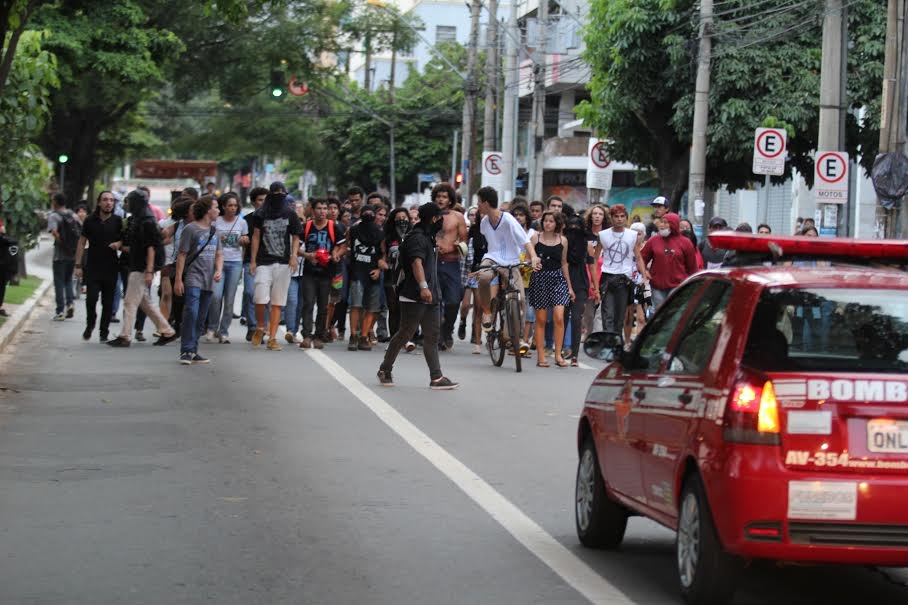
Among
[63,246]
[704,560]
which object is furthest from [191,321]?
[704,560]

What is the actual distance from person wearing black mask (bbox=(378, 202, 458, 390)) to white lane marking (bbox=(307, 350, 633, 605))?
84 cm

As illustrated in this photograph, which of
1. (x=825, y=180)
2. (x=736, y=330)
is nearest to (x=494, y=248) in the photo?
(x=825, y=180)

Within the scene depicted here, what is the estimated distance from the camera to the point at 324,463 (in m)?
11.0

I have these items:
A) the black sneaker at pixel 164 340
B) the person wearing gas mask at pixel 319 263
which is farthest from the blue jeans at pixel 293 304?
the black sneaker at pixel 164 340

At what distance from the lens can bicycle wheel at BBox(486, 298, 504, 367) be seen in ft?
60.3

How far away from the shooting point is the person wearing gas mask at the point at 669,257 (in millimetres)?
19375

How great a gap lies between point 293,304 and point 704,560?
1484 centimetres

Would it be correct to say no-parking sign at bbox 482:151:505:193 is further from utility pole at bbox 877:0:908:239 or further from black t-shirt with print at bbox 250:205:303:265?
black t-shirt with print at bbox 250:205:303:265

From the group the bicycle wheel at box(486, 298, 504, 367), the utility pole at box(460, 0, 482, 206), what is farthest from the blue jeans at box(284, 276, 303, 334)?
the utility pole at box(460, 0, 482, 206)

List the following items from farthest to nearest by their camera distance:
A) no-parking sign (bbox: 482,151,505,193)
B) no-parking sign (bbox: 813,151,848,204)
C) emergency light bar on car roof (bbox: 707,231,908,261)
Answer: no-parking sign (bbox: 482,151,505,193) < no-parking sign (bbox: 813,151,848,204) < emergency light bar on car roof (bbox: 707,231,908,261)

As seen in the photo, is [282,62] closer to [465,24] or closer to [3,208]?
[3,208]

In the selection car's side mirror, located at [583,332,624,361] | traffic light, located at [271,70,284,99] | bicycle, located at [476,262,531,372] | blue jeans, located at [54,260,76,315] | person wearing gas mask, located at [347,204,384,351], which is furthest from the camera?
traffic light, located at [271,70,284,99]

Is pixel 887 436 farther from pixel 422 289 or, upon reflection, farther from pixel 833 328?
pixel 422 289

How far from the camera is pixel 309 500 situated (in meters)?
9.50
